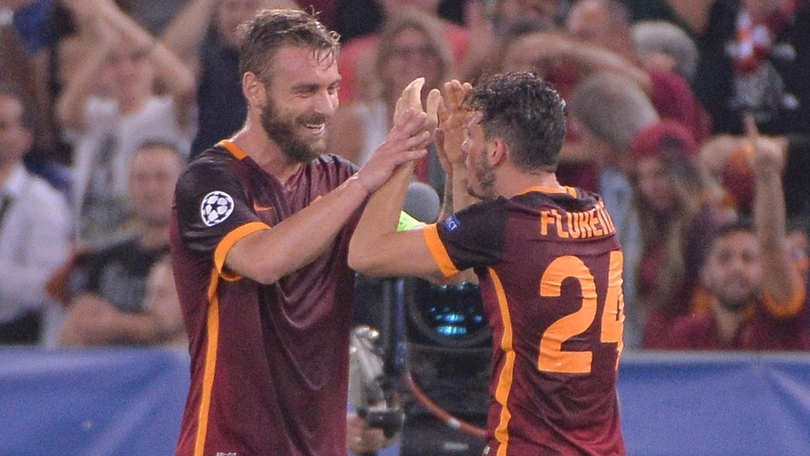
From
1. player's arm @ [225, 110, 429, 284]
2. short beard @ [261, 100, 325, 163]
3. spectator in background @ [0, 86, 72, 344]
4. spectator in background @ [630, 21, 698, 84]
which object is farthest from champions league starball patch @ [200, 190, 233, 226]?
spectator in background @ [630, 21, 698, 84]

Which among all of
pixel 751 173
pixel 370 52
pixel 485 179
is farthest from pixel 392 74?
pixel 485 179

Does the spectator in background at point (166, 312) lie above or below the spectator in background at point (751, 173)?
below

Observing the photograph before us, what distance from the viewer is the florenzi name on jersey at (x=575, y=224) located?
3498 millimetres

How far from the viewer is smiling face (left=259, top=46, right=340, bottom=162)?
11.8 feet

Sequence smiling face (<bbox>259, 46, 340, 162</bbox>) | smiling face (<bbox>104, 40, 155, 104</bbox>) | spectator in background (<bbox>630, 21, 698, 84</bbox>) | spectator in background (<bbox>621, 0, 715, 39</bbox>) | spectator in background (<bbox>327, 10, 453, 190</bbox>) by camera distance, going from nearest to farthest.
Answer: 1. smiling face (<bbox>259, 46, 340, 162</bbox>)
2. spectator in background (<bbox>327, 10, 453, 190</bbox>)
3. smiling face (<bbox>104, 40, 155, 104</bbox>)
4. spectator in background (<bbox>630, 21, 698, 84</bbox>)
5. spectator in background (<bbox>621, 0, 715, 39</bbox>)

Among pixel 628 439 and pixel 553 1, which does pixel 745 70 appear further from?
pixel 628 439

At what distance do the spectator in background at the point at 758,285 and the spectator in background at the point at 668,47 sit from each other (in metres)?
1.37

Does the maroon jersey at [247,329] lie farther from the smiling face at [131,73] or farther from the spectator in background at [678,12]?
the spectator in background at [678,12]

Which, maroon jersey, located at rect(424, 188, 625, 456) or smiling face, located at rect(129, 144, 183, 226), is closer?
maroon jersey, located at rect(424, 188, 625, 456)

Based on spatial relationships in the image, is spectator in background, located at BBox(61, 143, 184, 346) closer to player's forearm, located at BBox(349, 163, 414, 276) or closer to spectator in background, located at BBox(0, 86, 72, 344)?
spectator in background, located at BBox(0, 86, 72, 344)

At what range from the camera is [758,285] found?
570cm

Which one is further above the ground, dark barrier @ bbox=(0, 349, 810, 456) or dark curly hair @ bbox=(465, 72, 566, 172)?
dark curly hair @ bbox=(465, 72, 566, 172)

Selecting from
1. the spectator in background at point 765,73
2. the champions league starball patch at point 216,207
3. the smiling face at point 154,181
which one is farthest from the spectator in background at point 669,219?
the champions league starball patch at point 216,207

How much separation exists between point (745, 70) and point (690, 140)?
33.6 inches
